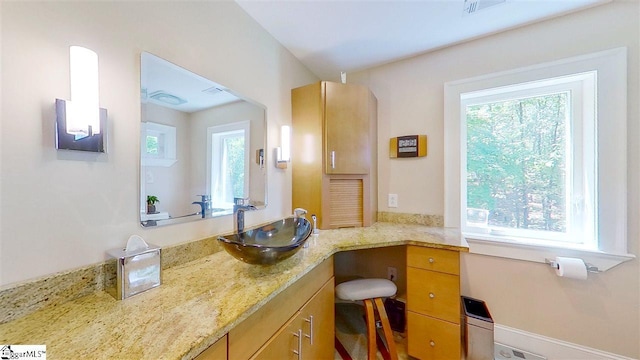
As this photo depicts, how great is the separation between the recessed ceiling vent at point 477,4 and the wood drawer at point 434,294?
1689mm

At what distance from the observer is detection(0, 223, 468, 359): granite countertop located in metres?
0.51

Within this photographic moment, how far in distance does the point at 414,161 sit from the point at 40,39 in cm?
218

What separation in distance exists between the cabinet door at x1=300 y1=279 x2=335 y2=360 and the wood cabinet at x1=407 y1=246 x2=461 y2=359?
0.56 metres

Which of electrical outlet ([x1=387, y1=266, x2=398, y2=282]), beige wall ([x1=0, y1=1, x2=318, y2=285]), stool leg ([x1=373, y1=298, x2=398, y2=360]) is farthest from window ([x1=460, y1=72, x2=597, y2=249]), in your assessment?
beige wall ([x1=0, y1=1, x2=318, y2=285])

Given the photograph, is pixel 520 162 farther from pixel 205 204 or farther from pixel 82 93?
pixel 82 93

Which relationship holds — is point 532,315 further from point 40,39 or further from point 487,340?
point 40,39

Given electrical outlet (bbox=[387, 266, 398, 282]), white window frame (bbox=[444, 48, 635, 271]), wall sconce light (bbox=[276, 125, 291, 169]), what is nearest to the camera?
white window frame (bbox=[444, 48, 635, 271])

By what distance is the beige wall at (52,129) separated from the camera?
64cm

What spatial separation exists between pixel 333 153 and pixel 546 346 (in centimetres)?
197

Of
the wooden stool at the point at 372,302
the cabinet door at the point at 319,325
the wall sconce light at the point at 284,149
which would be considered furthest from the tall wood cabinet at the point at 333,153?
the cabinet door at the point at 319,325

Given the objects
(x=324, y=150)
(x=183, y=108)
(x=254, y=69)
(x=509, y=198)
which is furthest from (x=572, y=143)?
(x=183, y=108)

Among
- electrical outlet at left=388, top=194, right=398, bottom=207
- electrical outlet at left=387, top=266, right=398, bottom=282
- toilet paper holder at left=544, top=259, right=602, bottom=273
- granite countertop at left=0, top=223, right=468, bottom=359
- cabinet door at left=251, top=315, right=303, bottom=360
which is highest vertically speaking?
electrical outlet at left=388, top=194, right=398, bottom=207

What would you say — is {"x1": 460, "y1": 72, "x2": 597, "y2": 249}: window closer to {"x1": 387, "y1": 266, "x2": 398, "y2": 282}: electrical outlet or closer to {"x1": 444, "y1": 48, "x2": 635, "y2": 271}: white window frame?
{"x1": 444, "y1": 48, "x2": 635, "y2": 271}: white window frame

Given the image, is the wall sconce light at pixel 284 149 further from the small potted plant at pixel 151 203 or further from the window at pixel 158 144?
the small potted plant at pixel 151 203
